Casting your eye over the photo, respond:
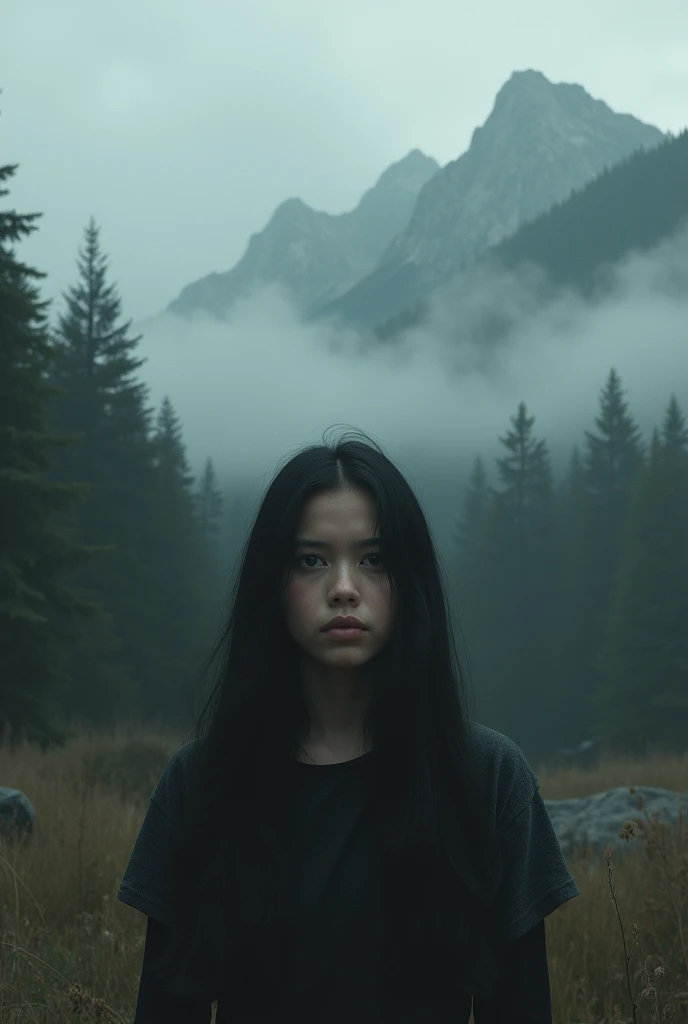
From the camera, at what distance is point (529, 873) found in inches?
76.0

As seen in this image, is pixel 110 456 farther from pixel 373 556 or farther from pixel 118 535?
pixel 373 556

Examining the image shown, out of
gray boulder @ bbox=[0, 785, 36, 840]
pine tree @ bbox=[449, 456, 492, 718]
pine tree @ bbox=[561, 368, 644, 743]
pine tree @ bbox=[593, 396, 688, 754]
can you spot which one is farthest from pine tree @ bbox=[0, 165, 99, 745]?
pine tree @ bbox=[449, 456, 492, 718]

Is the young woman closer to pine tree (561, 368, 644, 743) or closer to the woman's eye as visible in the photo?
the woman's eye

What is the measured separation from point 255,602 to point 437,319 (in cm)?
19117

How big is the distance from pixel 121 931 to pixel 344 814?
2.35m

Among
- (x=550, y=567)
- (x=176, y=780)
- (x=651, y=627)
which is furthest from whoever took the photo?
(x=550, y=567)

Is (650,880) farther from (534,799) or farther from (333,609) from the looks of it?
(333,609)

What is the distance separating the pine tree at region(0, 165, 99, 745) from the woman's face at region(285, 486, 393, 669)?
11.1 metres

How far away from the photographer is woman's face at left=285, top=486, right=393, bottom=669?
192cm

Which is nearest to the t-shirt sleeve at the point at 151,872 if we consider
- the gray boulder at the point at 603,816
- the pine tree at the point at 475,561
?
the gray boulder at the point at 603,816

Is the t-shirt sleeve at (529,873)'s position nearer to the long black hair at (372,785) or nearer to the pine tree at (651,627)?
the long black hair at (372,785)

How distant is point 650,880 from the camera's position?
15.0 feet

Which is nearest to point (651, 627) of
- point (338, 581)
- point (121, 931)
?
point (121, 931)

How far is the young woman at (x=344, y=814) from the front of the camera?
6.05ft
